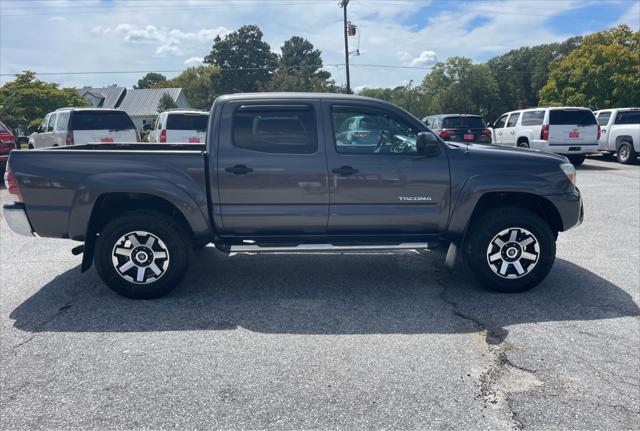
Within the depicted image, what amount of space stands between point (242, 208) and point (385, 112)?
1.71 meters

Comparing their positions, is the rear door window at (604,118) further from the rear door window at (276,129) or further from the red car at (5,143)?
the red car at (5,143)

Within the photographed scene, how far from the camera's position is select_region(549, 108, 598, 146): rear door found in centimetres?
1537

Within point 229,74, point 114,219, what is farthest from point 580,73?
point 229,74

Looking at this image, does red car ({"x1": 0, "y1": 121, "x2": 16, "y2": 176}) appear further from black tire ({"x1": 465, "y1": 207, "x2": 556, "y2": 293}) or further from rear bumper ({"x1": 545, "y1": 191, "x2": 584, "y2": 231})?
rear bumper ({"x1": 545, "y1": 191, "x2": 584, "y2": 231})

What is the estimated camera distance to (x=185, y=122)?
529 inches

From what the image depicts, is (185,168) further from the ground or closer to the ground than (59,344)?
further from the ground

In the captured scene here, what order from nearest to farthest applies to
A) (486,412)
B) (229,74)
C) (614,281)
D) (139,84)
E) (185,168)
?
(486,412) → (185,168) → (614,281) → (229,74) → (139,84)

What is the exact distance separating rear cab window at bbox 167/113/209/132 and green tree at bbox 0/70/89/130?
96.1 ft

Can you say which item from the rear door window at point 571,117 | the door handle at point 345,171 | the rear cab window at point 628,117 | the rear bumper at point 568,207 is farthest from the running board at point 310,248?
the rear cab window at point 628,117

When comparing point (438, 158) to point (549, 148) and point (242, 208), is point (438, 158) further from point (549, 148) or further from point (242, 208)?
point (549, 148)

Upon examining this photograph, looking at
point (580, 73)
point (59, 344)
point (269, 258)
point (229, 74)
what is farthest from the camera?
point (229, 74)

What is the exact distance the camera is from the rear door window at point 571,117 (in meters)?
15.4

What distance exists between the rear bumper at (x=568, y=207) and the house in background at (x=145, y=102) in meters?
68.5

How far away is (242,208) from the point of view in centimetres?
466
